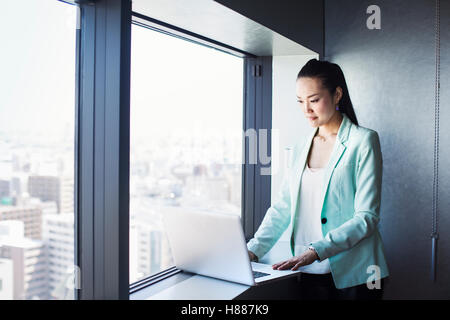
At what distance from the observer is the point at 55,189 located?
4.83ft

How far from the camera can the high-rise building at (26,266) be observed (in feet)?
4.26

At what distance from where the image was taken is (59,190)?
148 centimetres

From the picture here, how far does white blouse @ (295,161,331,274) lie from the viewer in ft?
6.40

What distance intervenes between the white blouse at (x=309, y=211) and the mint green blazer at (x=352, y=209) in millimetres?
35

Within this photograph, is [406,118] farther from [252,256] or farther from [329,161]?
[252,256]

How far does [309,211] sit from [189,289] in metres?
0.65

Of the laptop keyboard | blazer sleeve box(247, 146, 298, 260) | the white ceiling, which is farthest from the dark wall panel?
the laptop keyboard

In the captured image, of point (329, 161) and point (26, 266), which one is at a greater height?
point (329, 161)

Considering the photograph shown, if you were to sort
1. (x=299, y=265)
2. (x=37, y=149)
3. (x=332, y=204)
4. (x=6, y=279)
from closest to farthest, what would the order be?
1. (x=6, y=279)
2. (x=37, y=149)
3. (x=299, y=265)
4. (x=332, y=204)

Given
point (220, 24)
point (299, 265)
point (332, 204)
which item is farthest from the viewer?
point (220, 24)

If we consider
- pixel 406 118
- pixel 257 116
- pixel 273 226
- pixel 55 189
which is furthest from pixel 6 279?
pixel 406 118

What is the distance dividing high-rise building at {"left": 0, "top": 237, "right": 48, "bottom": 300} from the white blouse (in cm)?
107

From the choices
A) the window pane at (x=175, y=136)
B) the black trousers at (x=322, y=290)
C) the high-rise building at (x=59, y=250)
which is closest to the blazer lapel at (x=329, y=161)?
the black trousers at (x=322, y=290)

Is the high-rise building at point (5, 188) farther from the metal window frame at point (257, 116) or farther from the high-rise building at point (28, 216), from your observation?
the metal window frame at point (257, 116)
